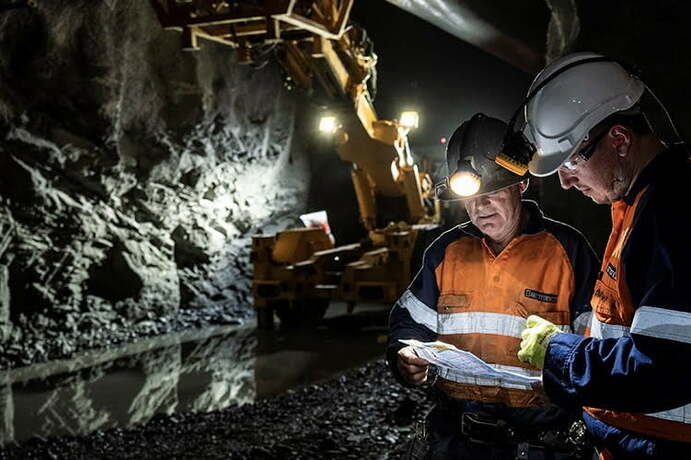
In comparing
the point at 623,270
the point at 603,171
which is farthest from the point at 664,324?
the point at 603,171

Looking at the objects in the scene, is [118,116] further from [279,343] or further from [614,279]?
[614,279]

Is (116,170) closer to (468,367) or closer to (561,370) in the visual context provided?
(468,367)

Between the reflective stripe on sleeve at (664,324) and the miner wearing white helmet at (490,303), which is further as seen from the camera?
the miner wearing white helmet at (490,303)

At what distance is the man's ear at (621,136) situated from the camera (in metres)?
1.67

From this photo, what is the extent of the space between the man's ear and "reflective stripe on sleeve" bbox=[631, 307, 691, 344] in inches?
19.1

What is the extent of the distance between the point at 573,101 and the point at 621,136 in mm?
171

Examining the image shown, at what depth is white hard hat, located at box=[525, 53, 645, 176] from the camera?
1706 mm

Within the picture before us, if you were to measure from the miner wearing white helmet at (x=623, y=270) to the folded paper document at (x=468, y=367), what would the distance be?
0.10 m

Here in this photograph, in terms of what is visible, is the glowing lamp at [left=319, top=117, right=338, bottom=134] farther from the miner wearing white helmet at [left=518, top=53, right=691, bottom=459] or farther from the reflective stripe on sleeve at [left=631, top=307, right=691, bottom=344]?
the reflective stripe on sleeve at [left=631, top=307, right=691, bottom=344]

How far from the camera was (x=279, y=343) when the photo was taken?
8.41 meters

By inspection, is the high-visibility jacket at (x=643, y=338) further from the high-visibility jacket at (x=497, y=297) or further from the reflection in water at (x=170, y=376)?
the reflection in water at (x=170, y=376)

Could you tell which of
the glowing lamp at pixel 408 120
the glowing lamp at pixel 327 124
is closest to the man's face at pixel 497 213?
the glowing lamp at pixel 327 124

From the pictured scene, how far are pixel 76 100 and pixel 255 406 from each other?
5367 mm

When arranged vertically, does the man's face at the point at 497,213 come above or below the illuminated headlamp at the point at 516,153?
below
